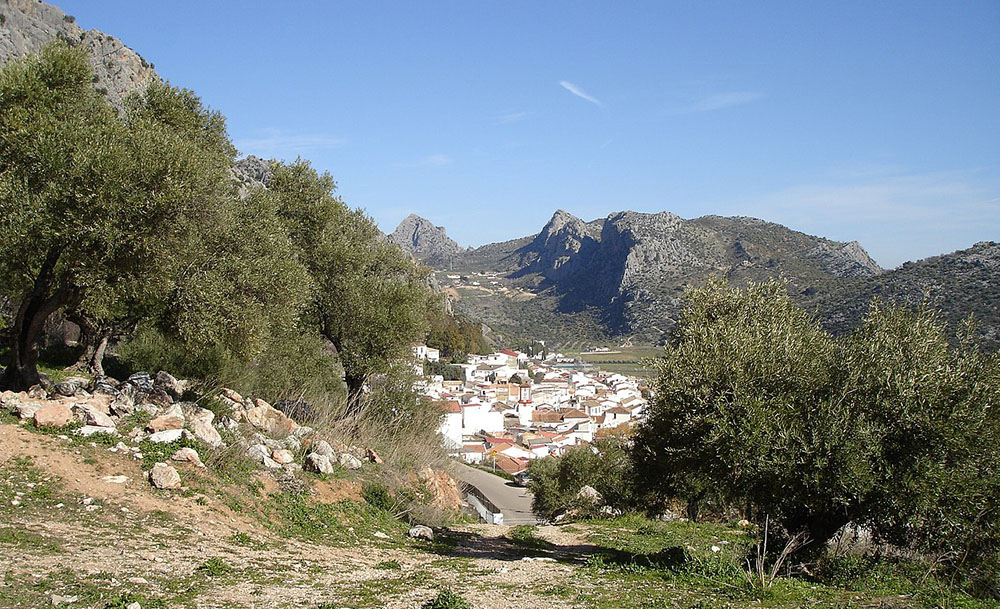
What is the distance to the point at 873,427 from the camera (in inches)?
364

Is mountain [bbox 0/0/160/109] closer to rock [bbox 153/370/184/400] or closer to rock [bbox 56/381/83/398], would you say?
rock [bbox 153/370/184/400]

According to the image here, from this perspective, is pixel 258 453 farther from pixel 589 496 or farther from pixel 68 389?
pixel 589 496

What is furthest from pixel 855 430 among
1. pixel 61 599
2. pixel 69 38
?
pixel 69 38

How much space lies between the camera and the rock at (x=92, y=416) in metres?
10.6

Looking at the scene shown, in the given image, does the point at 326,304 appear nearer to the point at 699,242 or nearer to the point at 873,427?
the point at 873,427

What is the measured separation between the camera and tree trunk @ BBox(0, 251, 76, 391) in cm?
1225

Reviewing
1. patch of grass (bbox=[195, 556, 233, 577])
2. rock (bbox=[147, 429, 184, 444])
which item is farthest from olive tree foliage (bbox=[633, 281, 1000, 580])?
rock (bbox=[147, 429, 184, 444])

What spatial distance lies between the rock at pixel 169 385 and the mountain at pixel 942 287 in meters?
53.2

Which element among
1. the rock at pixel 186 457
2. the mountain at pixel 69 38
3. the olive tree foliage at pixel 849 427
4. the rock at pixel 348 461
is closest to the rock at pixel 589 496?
the rock at pixel 348 461

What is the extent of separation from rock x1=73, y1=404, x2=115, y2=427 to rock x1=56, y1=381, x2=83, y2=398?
4.05 ft

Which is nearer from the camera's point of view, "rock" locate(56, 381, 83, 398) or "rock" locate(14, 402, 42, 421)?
"rock" locate(14, 402, 42, 421)

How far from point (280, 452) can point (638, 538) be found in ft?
31.1

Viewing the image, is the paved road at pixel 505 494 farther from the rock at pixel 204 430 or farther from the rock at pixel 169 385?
the rock at pixel 204 430

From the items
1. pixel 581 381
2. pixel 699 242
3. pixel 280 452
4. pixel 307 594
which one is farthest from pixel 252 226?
pixel 699 242
